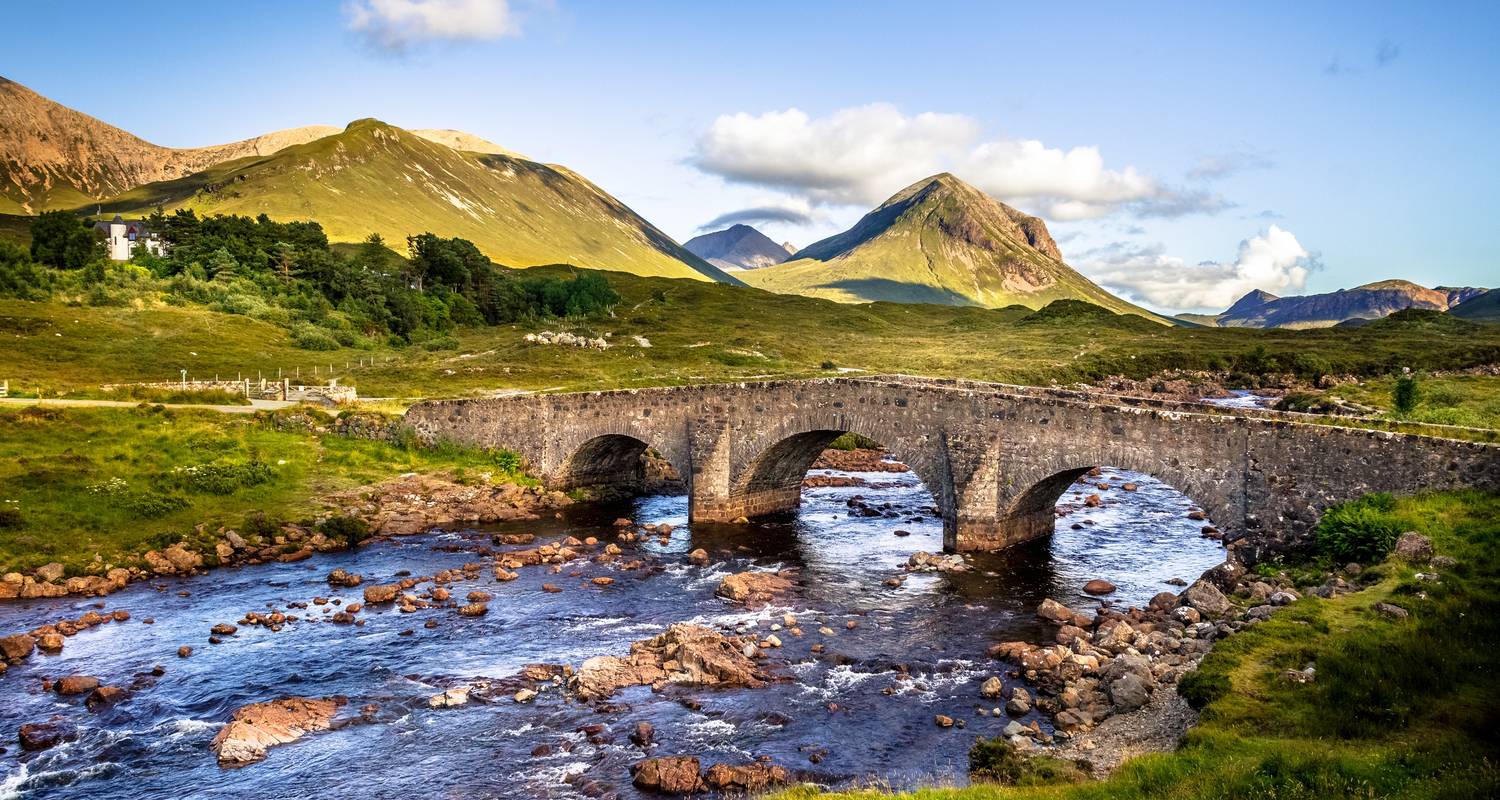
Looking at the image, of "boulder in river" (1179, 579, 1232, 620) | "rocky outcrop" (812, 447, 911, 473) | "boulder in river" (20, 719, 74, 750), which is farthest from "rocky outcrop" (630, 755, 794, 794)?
"rocky outcrop" (812, 447, 911, 473)

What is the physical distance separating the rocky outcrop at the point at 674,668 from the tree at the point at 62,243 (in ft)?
361

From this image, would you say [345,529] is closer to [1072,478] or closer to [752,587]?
[752,587]

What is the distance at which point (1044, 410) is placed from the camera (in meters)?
36.3

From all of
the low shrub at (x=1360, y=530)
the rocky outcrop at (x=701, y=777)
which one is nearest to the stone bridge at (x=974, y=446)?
the low shrub at (x=1360, y=530)

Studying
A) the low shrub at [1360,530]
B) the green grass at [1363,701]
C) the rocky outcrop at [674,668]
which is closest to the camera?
the green grass at [1363,701]

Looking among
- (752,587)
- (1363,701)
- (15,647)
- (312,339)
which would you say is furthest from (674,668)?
(312,339)

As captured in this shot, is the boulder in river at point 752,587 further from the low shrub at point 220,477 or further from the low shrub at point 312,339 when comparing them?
the low shrub at point 312,339

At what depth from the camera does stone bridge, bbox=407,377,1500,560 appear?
28906 millimetres

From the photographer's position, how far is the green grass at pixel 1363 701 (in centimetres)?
1485

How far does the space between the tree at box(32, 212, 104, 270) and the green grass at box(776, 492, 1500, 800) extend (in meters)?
121

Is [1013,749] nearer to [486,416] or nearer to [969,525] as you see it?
[969,525]

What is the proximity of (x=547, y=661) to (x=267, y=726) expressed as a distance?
7762mm

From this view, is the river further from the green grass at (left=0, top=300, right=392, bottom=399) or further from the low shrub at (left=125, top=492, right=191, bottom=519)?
the green grass at (left=0, top=300, right=392, bottom=399)

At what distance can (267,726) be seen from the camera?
23641 mm
